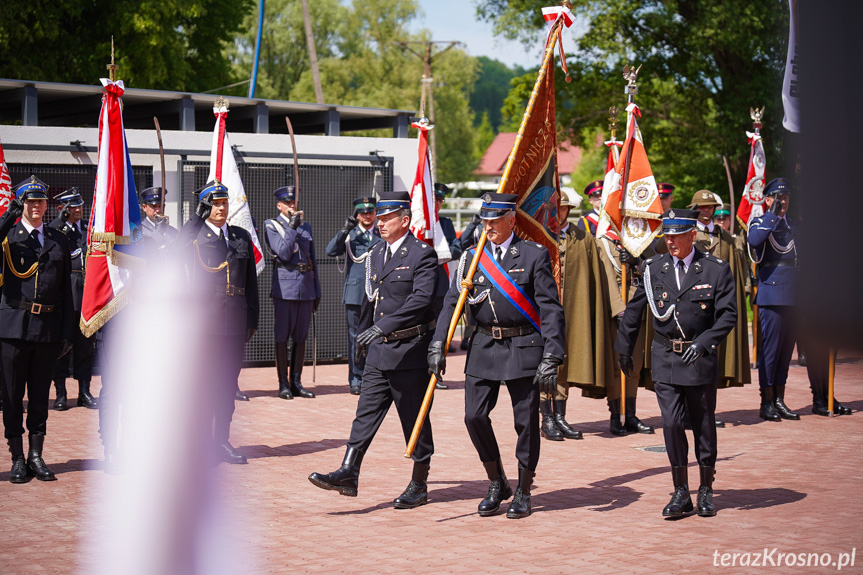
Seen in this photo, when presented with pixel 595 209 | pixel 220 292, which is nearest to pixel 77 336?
pixel 220 292

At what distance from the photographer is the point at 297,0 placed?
2237 inches

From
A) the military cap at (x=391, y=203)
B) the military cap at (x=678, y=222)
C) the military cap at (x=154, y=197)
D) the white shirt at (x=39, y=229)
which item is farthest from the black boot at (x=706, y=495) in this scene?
the military cap at (x=154, y=197)

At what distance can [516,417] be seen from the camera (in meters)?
6.70

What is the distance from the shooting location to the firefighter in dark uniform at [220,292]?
27.0 feet

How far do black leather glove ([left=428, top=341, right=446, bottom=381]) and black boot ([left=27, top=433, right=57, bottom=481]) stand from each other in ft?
10.6

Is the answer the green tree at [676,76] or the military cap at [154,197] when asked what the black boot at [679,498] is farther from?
the green tree at [676,76]

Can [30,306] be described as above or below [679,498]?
above

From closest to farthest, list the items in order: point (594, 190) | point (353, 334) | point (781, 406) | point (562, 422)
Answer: point (562, 422) → point (594, 190) → point (781, 406) → point (353, 334)

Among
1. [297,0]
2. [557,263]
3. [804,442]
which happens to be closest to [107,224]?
[557,263]

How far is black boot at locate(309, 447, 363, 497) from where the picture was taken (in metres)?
6.70

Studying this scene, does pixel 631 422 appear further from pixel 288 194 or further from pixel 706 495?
pixel 288 194

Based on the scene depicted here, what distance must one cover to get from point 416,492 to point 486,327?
49.1 inches

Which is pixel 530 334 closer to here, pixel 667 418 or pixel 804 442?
pixel 667 418

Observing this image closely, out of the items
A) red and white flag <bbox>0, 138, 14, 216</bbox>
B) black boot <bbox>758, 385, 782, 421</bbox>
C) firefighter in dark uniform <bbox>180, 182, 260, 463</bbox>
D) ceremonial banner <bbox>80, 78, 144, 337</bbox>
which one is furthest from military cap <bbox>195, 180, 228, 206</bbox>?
black boot <bbox>758, 385, 782, 421</bbox>
